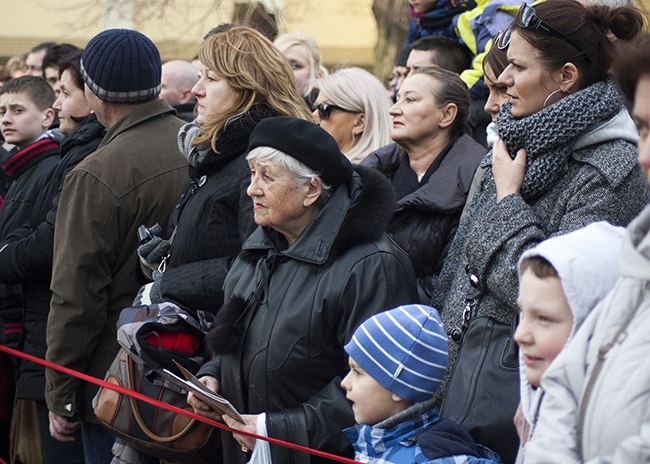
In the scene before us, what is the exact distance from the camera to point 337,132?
5.73m

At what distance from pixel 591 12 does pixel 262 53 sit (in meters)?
1.63

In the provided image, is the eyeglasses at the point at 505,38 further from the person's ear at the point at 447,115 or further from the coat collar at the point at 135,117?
the coat collar at the point at 135,117

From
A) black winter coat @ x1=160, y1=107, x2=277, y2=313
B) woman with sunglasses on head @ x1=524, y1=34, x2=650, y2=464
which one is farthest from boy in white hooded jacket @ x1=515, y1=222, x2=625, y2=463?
black winter coat @ x1=160, y1=107, x2=277, y2=313

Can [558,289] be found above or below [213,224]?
above

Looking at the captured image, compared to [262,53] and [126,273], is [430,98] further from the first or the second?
[126,273]

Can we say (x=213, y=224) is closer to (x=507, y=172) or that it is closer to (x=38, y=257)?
(x=38, y=257)

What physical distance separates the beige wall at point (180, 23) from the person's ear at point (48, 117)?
25.3ft

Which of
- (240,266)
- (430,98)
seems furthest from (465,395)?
(430,98)

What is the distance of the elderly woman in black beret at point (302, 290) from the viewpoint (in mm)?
3809

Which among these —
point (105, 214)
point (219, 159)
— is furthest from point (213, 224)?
point (105, 214)

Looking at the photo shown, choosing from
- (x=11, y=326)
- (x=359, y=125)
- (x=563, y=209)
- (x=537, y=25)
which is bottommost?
(x=11, y=326)

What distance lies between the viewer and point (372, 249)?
3.88 meters

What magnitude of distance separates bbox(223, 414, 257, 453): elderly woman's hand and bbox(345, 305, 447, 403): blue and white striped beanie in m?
0.53

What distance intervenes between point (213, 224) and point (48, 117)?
11.0 feet
